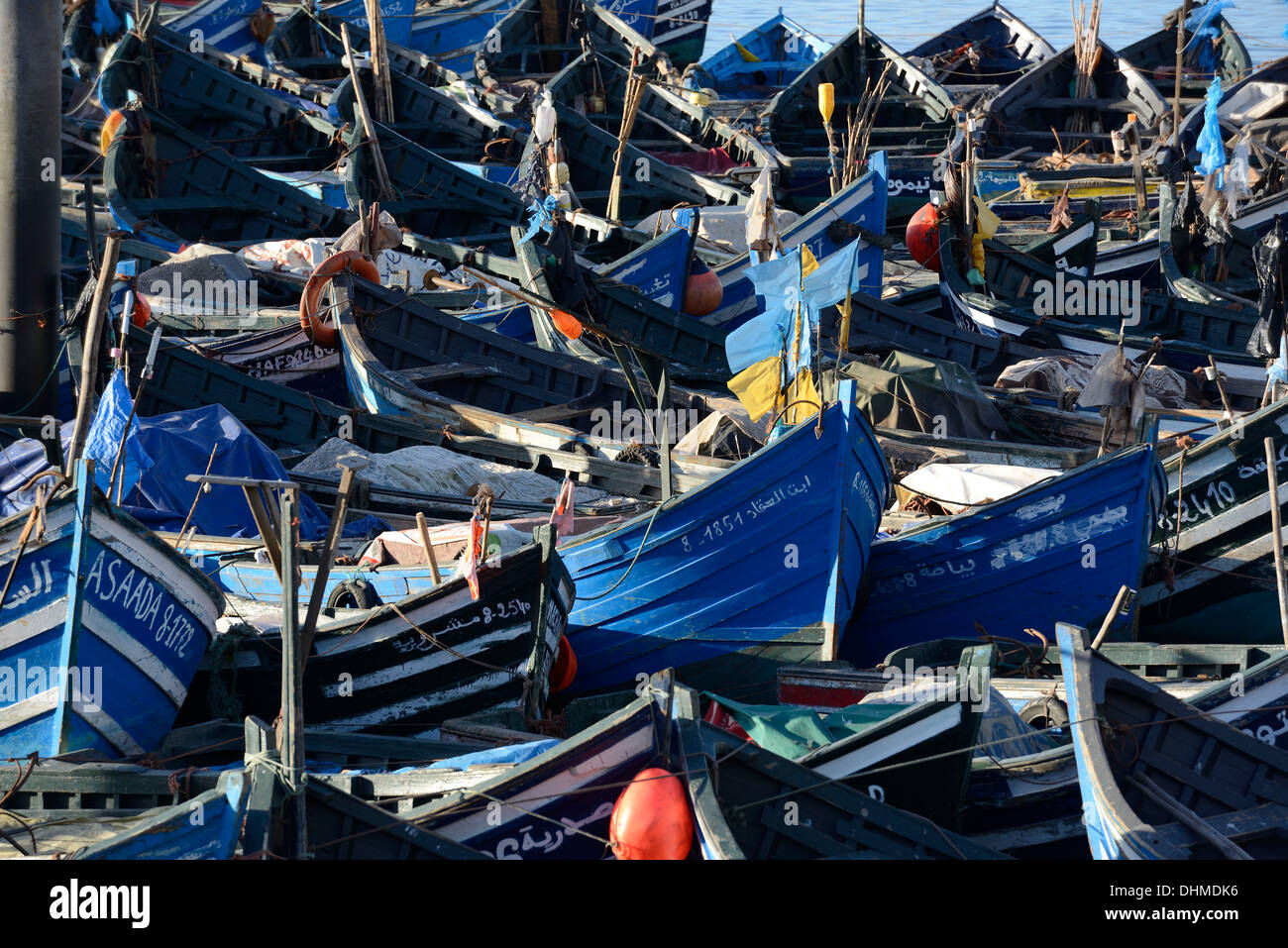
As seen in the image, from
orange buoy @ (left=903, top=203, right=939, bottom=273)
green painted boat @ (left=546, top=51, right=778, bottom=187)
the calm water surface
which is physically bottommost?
orange buoy @ (left=903, top=203, right=939, bottom=273)

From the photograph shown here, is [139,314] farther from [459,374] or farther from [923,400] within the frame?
[923,400]

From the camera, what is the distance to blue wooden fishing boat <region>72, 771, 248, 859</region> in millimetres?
6980

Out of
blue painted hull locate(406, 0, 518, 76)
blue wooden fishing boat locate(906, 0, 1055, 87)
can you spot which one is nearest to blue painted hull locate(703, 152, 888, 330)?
blue wooden fishing boat locate(906, 0, 1055, 87)

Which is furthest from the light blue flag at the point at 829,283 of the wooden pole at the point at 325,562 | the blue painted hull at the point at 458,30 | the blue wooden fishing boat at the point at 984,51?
the blue painted hull at the point at 458,30

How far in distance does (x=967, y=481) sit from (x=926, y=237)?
7883mm

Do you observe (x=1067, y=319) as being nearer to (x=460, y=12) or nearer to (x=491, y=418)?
(x=491, y=418)

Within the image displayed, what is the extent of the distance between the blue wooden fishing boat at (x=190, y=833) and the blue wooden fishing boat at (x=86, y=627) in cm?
236

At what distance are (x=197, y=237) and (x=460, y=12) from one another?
1406 cm

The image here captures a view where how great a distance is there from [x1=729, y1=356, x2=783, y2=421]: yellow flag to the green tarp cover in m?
2.89

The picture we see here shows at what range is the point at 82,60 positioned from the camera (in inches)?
1058

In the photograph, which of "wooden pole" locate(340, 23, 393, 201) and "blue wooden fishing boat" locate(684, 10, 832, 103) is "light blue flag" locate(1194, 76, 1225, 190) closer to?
"wooden pole" locate(340, 23, 393, 201)

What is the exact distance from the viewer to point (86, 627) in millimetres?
9148

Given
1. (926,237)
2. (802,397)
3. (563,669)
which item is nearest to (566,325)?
(802,397)
